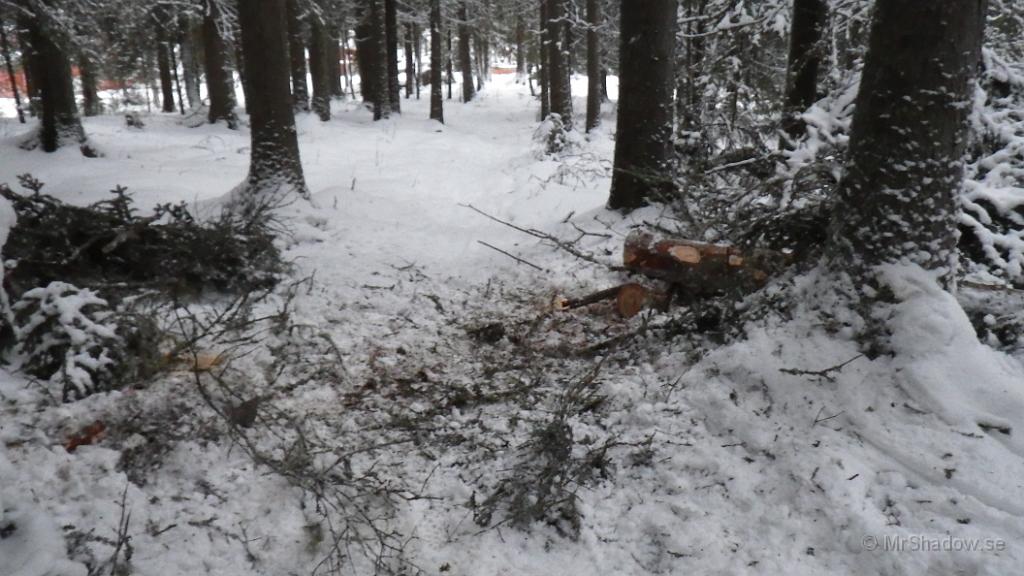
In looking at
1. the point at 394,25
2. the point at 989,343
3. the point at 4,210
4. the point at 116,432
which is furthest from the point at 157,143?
the point at 989,343

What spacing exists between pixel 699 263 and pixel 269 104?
17.7 ft

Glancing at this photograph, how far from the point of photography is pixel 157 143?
1325cm

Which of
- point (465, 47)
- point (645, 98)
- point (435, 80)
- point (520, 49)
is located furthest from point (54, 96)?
point (520, 49)

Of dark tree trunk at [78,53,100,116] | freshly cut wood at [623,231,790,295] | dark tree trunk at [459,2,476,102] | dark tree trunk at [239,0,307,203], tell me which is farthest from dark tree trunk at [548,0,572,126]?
dark tree trunk at [78,53,100,116]

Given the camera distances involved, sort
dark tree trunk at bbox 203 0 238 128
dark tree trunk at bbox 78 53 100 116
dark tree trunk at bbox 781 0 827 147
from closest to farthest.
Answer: dark tree trunk at bbox 781 0 827 147
dark tree trunk at bbox 203 0 238 128
dark tree trunk at bbox 78 53 100 116

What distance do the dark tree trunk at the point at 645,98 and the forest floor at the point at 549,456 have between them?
2617 millimetres

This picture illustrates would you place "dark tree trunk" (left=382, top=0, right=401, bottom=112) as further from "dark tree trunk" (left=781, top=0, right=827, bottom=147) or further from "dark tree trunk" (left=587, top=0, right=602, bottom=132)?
"dark tree trunk" (left=781, top=0, right=827, bottom=147)

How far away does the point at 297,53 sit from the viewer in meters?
17.3

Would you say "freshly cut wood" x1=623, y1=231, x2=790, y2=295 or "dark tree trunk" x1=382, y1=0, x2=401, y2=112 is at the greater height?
"dark tree trunk" x1=382, y1=0, x2=401, y2=112

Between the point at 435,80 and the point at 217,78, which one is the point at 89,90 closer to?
the point at 217,78

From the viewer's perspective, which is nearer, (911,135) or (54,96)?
(911,135)

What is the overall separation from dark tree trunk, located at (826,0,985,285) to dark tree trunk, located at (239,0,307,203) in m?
5.85

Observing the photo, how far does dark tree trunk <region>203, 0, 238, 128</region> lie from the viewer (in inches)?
623

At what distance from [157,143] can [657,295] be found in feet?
42.2
